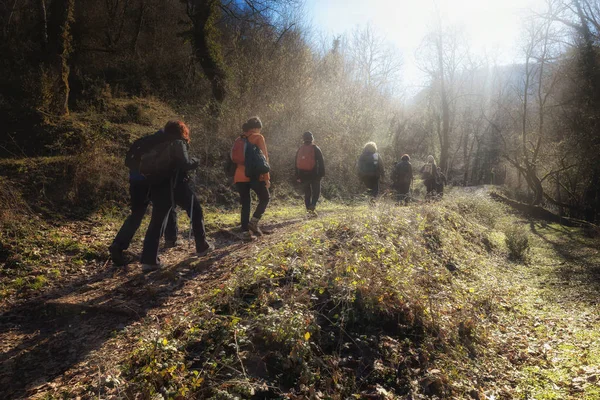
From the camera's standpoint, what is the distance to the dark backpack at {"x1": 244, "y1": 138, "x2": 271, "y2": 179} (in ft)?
20.0

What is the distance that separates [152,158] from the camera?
4613mm

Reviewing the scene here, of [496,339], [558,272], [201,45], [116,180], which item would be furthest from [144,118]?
[558,272]

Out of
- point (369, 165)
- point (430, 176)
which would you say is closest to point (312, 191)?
point (369, 165)

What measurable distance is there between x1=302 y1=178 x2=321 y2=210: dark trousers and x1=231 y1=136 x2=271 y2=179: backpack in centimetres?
257

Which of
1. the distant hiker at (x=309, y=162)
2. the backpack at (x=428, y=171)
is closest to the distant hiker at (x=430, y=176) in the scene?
the backpack at (x=428, y=171)

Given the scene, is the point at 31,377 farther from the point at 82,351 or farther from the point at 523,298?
the point at 523,298

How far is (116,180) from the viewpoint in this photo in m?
8.35

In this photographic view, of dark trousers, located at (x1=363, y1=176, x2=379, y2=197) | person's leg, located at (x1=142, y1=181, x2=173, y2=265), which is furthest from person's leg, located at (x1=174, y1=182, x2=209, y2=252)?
dark trousers, located at (x1=363, y1=176, x2=379, y2=197)

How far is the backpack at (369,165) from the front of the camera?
977cm

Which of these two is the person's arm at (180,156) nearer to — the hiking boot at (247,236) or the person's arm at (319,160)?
the hiking boot at (247,236)

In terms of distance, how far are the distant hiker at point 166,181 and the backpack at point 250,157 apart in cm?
128

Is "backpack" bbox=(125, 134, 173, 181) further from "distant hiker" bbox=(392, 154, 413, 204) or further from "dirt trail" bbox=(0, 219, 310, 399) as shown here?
"distant hiker" bbox=(392, 154, 413, 204)

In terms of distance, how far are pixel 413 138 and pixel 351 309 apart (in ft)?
138

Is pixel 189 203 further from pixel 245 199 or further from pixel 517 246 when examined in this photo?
pixel 517 246
